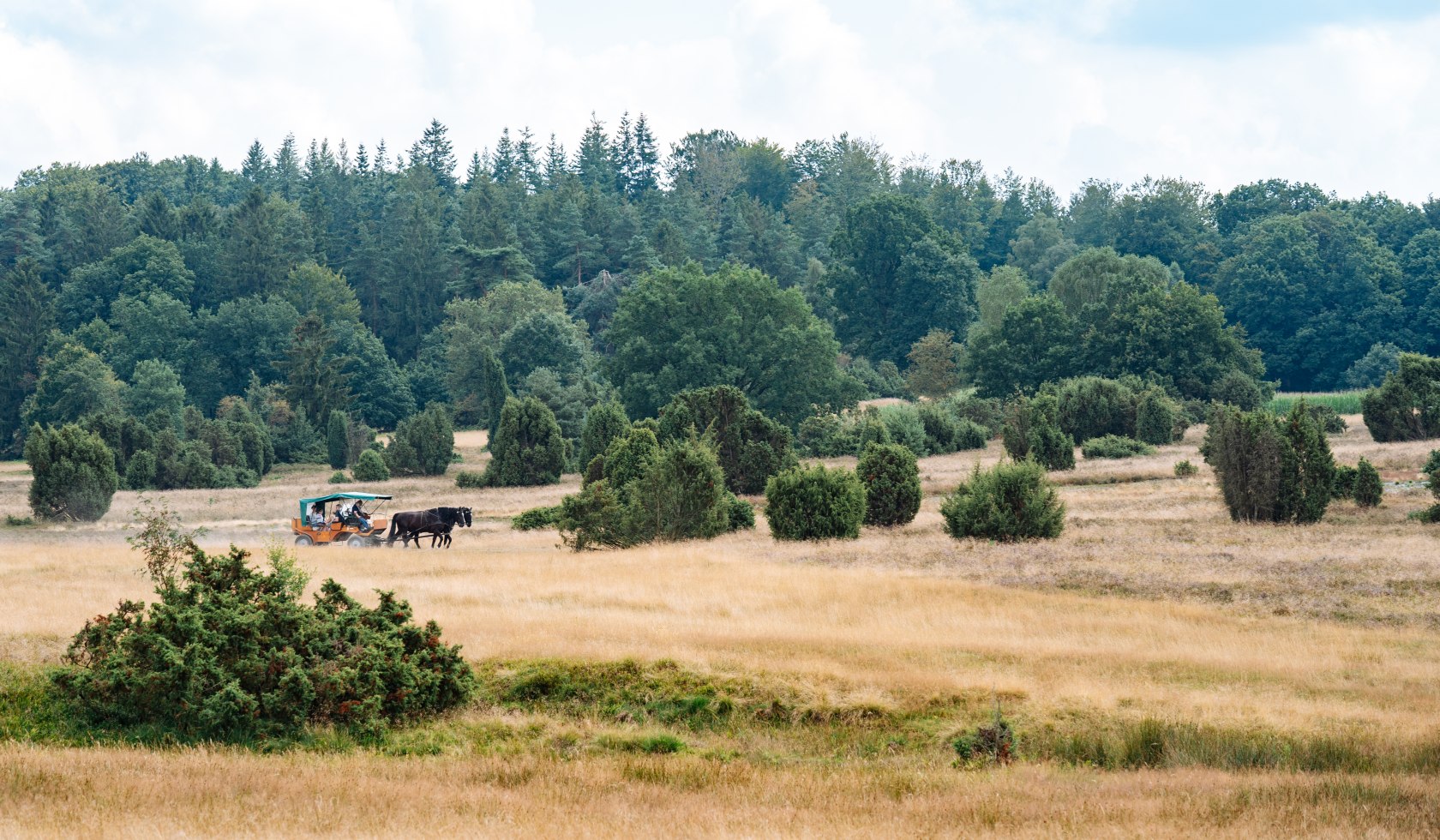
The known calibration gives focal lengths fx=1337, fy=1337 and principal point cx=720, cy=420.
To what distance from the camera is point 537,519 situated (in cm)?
4050

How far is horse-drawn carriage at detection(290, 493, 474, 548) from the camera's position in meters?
35.8

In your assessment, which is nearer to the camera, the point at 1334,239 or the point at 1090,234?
the point at 1334,239

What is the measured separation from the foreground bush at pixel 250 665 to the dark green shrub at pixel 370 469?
156 ft

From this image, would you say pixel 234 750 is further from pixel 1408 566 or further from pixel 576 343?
pixel 576 343

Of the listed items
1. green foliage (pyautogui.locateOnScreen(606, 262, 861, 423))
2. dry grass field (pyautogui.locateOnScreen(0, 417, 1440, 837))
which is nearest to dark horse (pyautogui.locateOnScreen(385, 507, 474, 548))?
dry grass field (pyautogui.locateOnScreen(0, 417, 1440, 837))

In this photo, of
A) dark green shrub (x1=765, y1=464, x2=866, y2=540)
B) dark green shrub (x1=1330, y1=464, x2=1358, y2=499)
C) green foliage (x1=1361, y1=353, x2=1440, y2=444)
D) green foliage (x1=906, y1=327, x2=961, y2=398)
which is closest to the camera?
dark green shrub (x1=765, y1=464, x2=866, y2=540)

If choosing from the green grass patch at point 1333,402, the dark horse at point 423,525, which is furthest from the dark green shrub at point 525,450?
the green grass patch at point 1333,402

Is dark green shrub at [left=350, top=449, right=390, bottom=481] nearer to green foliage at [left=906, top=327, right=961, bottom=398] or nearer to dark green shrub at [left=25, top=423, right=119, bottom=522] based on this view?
dark green shrub at [left=25, top=423, right=119, bottom=522]

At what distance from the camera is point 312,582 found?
24.5m

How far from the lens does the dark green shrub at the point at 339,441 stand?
7300 centimetres

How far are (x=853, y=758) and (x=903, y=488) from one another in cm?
2207

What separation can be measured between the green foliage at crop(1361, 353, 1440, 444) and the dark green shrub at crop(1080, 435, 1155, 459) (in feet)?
29.8

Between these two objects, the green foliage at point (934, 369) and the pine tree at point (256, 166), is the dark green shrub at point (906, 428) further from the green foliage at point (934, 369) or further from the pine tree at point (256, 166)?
the pine tree at point (256, 166)

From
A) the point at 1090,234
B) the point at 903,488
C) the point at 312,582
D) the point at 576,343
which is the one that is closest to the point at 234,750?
the point at 312,582
